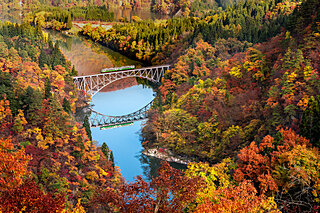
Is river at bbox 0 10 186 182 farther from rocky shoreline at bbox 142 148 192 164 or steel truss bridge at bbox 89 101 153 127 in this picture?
steel truss bridge at bbox 89 101 153 127

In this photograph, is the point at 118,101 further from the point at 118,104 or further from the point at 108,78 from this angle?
the point at 108,78

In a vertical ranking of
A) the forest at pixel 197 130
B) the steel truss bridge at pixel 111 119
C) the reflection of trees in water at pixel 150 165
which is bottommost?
the reflection of trees in water at pixel 150 165

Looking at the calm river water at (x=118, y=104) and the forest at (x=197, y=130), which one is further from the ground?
the forest at (x=197, y=130)

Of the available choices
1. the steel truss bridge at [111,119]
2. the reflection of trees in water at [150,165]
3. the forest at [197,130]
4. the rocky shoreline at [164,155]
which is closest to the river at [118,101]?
the reflection of trees in water at [150,165]

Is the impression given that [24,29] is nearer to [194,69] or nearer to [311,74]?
[194,69]

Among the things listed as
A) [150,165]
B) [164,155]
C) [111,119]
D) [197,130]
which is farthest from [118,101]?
[197,130]

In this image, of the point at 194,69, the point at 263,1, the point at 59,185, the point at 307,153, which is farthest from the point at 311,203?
the point at 263,1

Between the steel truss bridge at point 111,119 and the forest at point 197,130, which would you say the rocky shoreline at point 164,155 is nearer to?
the forest at point 197,130
